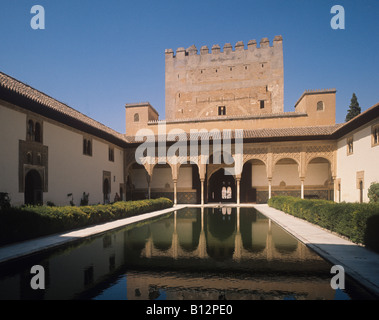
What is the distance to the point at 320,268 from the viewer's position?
4.61 metres

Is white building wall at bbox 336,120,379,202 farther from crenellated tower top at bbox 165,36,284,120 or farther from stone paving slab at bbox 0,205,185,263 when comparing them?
stone paving slab at bbox 0,205,185,263

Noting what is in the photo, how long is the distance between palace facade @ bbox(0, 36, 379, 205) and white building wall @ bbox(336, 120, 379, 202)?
0.21 feet

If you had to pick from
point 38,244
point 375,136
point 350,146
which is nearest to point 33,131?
Answer: point 38,244

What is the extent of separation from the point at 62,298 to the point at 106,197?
604 inches

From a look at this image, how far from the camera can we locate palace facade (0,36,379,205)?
1166 centimetres

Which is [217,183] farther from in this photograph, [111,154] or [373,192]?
[373,192]

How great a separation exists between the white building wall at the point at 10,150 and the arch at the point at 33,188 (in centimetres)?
116

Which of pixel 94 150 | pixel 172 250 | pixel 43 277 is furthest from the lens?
pixel 94 150

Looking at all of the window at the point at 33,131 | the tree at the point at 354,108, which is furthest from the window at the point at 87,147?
the tree at the point at 354,108

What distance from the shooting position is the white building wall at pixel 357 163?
1342 cm

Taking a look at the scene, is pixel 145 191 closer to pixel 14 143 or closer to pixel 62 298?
pixel 14 143

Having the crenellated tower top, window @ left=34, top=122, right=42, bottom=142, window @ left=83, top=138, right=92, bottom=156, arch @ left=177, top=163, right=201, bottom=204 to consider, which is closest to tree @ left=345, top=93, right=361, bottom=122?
the crenellated tower top

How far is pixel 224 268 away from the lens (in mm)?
4633
